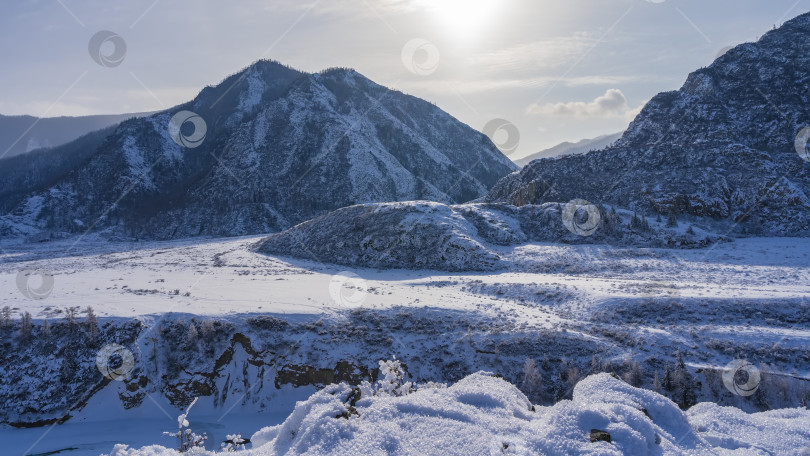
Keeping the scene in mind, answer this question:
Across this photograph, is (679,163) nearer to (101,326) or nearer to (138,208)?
(101,326)

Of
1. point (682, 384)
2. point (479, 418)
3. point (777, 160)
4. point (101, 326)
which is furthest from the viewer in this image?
point (777, 160)

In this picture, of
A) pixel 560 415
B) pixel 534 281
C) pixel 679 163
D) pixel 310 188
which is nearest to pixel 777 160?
pixel 679 163

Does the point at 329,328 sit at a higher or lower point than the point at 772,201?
lower
